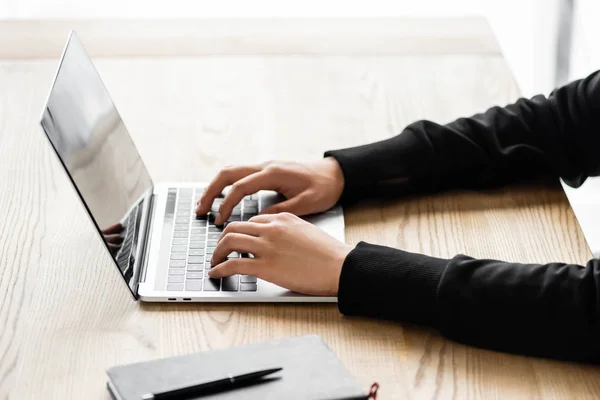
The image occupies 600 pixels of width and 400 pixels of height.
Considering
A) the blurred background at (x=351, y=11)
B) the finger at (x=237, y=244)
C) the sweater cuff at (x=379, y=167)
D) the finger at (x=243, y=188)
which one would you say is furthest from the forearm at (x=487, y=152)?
the blurred background at (x=351, y=11)

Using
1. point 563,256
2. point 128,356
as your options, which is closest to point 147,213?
point 128,356

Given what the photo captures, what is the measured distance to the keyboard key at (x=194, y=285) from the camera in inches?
44.0

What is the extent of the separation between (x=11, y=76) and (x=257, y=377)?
96 centimetres

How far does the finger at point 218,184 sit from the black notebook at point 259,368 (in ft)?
1.06

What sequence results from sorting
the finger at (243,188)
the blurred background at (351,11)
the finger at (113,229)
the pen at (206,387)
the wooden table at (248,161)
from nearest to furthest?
the pen at (206,387) < the wooden table at (248,161) < the finger at (113,229) < the finger at (243,188) < the blurred background at (351,11)

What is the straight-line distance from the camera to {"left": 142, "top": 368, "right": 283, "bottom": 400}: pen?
90 cm

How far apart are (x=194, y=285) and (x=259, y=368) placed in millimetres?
208

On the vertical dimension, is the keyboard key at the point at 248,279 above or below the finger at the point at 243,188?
below

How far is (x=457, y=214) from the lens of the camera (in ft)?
4.19

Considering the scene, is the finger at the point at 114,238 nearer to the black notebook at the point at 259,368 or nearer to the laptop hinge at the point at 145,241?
the laptop hinge at the point at 145,241

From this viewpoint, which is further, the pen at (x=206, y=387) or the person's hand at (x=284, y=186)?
the person's hand at (x=284, y=186)

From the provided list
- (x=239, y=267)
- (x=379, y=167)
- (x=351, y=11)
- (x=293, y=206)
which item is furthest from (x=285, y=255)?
(x=351, y=11)

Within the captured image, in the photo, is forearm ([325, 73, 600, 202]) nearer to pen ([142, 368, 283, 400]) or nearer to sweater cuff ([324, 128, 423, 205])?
sweater cuff ([324, 128, 423, 205])

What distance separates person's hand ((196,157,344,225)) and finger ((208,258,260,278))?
0.46ft
